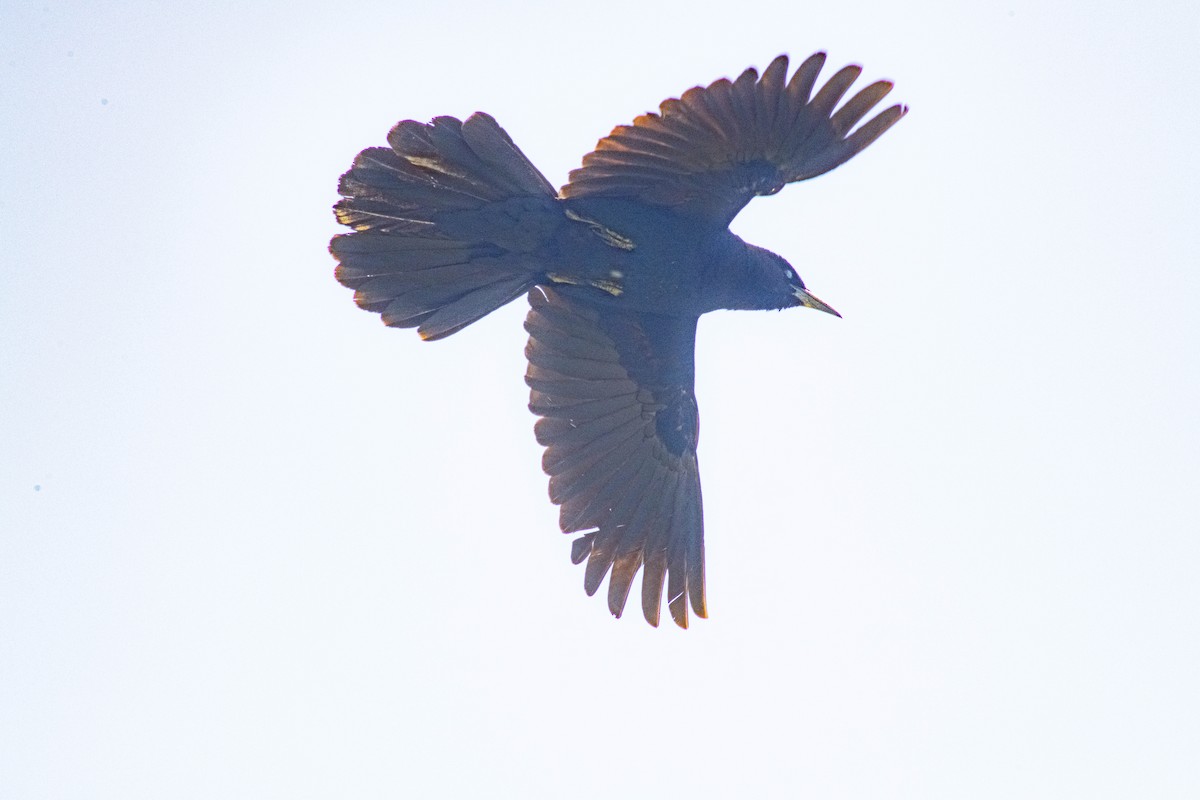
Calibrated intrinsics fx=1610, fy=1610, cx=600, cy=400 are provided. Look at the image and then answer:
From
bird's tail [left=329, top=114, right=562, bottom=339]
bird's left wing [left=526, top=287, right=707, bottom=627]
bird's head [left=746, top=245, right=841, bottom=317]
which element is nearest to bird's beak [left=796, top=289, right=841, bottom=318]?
bird's head [left=746, top=245, right=841, bottom=317]

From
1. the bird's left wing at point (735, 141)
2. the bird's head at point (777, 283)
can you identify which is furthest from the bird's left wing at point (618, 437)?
the bird's left wing at point (735, 141)

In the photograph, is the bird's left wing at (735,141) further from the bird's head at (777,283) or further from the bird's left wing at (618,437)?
the bird's left wing at (618,437)

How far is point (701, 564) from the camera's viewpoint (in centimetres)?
1053

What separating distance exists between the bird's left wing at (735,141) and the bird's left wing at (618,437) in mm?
1159

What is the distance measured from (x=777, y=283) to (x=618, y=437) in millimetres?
1488

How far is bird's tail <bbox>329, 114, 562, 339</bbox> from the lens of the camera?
9.09 metres

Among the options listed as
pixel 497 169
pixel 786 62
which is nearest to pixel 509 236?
pixel 497 169

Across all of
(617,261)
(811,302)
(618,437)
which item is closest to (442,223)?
(617,261)

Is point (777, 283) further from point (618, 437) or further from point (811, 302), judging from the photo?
point (618, 437)

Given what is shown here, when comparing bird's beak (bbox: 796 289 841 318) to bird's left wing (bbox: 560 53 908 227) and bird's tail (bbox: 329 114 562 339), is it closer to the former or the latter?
bird's left wing (bbox: 560 53 908 227)

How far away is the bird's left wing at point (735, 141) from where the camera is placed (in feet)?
28.4

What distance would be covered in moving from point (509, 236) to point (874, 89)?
7.49 feet

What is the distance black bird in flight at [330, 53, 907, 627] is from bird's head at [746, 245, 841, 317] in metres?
0.01

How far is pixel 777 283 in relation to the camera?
10.1m
